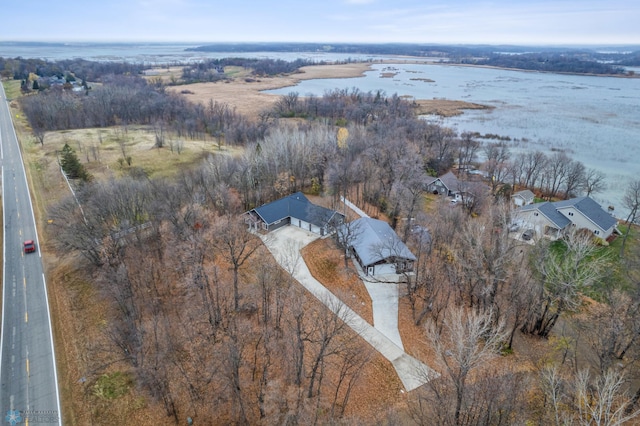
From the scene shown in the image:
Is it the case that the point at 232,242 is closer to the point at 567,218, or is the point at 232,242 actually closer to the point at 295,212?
the point at 295,212

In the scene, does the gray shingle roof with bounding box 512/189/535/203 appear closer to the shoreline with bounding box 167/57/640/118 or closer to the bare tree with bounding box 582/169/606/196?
the bare tree with bounding box 582/169/606/196

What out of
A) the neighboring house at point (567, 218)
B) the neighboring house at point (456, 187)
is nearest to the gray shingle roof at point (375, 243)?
the neighboring house at point (567, 218)

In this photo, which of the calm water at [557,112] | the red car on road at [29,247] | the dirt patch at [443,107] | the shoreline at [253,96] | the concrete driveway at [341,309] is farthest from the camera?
the shoreline at [253,96]

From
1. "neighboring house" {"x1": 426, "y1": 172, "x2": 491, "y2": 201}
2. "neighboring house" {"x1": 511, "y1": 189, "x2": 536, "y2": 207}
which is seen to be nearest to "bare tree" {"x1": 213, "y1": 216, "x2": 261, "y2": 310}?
"neighboring house" {"x1": 426, "y1": 172, "x2": 491, "y2": 201}

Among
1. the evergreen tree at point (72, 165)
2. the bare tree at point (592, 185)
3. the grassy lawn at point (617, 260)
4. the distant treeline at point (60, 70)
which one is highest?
the distant treeline at point (60, 70)

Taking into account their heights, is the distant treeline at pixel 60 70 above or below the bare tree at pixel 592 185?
above

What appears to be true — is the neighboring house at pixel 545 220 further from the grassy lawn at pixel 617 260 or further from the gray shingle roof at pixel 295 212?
the gray shingle roof at pixel 295 212

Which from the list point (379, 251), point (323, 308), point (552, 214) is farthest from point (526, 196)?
point (323, 308)
